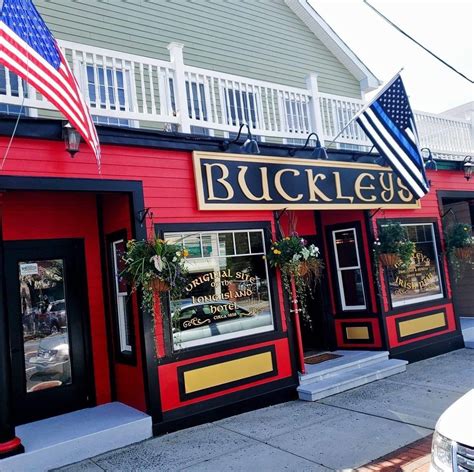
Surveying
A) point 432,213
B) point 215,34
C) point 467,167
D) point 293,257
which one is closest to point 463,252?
point 432,213

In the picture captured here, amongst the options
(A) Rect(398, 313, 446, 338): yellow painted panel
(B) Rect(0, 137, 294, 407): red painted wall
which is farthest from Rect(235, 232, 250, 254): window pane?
(A) Rect(398, 313, 446, 338): yellow painted panel

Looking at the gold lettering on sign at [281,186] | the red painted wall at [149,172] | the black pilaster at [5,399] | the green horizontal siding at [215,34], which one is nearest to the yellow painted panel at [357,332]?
the red painted wall at [149,172]

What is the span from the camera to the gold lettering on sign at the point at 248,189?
252 inches

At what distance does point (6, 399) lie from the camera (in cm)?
453

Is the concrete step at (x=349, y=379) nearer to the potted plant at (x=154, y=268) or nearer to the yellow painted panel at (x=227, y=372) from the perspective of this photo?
the yellow painted panel at (x=227, y=372)

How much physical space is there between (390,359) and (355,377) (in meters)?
1.18

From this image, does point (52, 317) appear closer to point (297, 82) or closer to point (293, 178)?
point (293, 178)

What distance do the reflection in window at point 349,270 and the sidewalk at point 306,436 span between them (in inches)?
76.5

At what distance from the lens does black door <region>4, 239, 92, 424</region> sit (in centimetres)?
564

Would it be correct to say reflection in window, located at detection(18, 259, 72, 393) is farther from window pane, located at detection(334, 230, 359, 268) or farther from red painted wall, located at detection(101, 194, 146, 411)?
window pane, located at detection(334, 230, 359, 268)

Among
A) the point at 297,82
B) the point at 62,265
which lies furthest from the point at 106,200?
the point at 297,82

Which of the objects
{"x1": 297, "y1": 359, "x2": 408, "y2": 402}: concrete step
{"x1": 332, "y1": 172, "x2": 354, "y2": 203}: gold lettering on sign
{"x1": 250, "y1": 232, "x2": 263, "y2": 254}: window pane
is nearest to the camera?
{"x1": 297, "y1": 359, "x2": 408, "y2": 402}: concrete step

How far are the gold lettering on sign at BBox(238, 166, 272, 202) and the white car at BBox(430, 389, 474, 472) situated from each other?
3.97 meters

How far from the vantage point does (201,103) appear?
24.4ft
